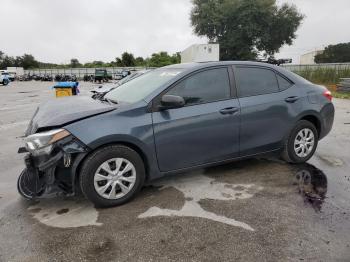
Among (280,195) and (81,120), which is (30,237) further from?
(280,195)

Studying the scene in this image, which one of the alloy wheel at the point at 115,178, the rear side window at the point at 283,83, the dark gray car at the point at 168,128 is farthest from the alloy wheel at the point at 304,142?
the alloy wheel at the point at 115,178

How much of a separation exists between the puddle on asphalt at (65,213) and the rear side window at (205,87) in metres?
1.65

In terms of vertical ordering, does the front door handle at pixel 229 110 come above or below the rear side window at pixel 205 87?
below

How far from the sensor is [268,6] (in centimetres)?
4288

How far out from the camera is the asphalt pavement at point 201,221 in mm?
2670

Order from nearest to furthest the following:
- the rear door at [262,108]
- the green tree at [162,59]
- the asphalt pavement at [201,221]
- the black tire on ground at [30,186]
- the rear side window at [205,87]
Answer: the asphalt pavement at [201,221] < the black tire on ground at [30,186] < the rear side window at [205,87] < the rear door at [262,108] < the green tree at [162,59]

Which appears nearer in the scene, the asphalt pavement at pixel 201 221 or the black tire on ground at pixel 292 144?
the asphalt pavement at pixel 201 221

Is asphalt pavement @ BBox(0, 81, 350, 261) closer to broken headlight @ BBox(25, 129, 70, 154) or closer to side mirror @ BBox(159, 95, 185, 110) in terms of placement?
broken headlight @ BBox(25, 129, 70, 154)

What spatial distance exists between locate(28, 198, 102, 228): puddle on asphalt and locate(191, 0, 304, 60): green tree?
142ft

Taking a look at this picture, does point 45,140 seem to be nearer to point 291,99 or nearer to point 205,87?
point 205,87

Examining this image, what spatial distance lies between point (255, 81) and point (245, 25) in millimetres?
42177

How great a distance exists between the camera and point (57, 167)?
3219 mm

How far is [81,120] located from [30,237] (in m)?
1.25

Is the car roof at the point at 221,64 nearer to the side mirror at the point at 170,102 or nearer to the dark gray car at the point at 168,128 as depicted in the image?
the dark gray car at the point at 168,128
